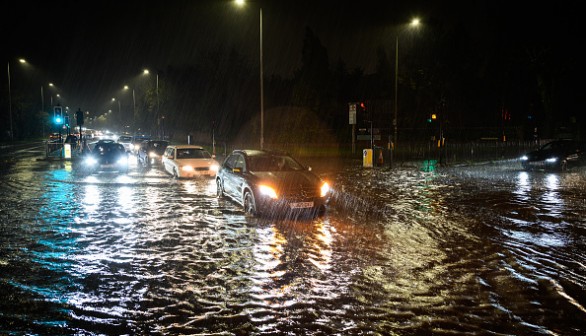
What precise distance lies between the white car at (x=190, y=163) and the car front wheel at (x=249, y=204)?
8.38 meters

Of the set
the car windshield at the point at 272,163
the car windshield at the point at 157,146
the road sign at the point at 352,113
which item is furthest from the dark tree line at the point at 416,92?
the car windshield at the point at 272,163

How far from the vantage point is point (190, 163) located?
20234 mm

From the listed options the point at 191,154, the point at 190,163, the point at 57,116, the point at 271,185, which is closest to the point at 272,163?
the point at 271,185

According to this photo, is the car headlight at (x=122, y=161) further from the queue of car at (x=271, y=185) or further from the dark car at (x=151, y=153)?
the queue of car at (x=271, y=185)

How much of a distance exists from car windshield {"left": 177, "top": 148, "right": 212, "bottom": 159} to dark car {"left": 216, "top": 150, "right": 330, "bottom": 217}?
7.80 meters

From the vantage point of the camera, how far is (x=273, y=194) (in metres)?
11.2

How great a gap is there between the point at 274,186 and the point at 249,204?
97cm

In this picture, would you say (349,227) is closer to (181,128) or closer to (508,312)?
(508,312)

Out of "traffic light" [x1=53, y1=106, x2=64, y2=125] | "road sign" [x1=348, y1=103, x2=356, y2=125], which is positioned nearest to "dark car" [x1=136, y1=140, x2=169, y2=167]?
"traffic light" [x1=53, y1=106, x2=64, y2=125]

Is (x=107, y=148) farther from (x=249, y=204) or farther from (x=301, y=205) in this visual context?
(x=301, y=205)

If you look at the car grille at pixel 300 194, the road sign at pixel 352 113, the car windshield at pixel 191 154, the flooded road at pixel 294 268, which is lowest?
the flooded road at pixel 294 268

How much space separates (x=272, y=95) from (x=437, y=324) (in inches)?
2422

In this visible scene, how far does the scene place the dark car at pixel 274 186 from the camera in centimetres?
1118

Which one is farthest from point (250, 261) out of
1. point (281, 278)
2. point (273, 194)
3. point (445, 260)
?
point (273, 194)
